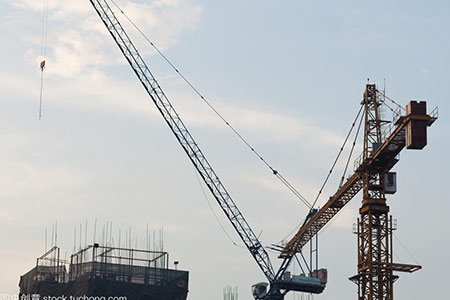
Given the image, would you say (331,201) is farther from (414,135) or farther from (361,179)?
(414,135)

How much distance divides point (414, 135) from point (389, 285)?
2916 centimetres

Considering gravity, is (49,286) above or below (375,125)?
below

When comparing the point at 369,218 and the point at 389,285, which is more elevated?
the point at 369,218

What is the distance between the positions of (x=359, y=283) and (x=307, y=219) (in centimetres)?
5027

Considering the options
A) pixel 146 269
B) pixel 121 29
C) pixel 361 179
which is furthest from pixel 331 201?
pixel 121 29

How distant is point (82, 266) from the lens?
13225 centimetres

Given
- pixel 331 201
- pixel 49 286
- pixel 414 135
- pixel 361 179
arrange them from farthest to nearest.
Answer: pixel 331 201 → pixel 361 179 → pixel 49 286 → pixel 414 135

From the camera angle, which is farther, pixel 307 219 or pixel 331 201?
pixel 307 219

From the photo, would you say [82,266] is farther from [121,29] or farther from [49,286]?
[121,29]

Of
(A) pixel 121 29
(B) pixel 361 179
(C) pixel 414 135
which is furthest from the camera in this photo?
(A) pixel 121 29

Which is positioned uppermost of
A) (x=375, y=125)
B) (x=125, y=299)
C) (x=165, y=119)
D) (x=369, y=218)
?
(x=165, y=119)

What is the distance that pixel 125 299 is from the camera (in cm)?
12788

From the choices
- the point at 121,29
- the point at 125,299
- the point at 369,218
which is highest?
the point at 121,29

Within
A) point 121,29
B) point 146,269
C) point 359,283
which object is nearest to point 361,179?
point 359,283
